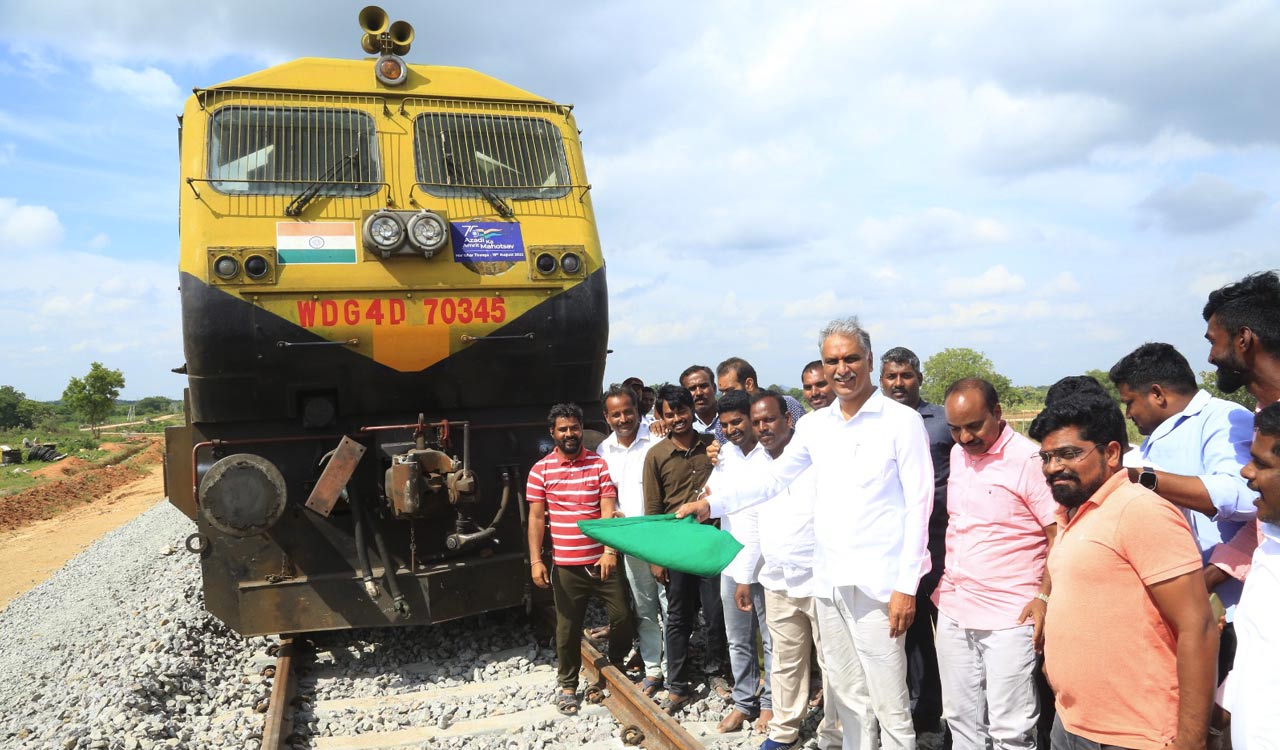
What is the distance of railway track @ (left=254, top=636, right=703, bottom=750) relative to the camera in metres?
4.34

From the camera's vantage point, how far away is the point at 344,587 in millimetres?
5465

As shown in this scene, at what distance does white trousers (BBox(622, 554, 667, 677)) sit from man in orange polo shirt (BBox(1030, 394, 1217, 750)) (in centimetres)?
283

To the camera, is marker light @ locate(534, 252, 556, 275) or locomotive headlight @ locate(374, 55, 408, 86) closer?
marker light @ locate(534, 252, 556, 275)

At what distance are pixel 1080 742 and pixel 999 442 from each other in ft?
4.12

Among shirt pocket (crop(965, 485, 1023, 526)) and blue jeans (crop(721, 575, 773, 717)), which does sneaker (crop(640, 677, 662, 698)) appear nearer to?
blue jeans (crop(721, 575, 773, 717))

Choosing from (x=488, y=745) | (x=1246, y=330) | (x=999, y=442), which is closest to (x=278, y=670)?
(x=488, y=745)

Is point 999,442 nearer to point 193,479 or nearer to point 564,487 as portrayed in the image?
point 564,487

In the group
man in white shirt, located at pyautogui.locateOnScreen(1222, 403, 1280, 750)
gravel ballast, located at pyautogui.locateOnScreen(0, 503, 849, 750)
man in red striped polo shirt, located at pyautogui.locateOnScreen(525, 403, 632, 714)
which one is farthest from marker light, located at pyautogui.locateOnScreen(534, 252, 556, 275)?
man in white shirt, located at pyautogui.locateOnScreen(1222, 403, 1280, 750)

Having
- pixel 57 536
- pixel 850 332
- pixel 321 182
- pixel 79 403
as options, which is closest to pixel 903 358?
pixel 850 332

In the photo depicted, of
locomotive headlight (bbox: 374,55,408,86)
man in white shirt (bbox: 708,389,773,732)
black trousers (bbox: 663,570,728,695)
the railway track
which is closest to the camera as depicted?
the railway track

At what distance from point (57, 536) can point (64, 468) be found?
1313cm

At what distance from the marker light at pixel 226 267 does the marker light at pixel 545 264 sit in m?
1.78

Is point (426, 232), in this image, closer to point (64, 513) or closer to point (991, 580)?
point (991, 580)

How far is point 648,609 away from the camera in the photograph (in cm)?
532
